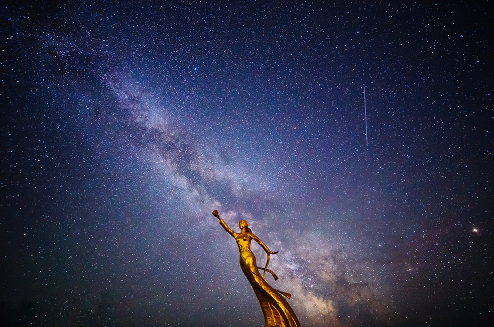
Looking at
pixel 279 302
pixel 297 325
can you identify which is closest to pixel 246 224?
pixel 279 302

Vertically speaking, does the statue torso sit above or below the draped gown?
above

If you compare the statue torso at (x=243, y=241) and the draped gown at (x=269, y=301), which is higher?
the statue torso at (x=243, y=241)

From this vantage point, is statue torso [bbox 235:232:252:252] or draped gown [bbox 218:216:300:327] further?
statue torso [bbox 235:232:252:252]

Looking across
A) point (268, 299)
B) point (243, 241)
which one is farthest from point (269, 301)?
point (243, 241)

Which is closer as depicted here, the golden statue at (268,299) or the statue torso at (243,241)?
the golden statue at (268,299)

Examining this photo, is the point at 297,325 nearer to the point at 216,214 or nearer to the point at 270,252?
the point at 270,252

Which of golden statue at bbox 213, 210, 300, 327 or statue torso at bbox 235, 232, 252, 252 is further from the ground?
statue torso at bbox 235, 232, 252, 252

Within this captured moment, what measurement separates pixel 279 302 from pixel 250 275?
3.03ft

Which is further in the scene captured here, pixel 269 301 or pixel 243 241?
pixel 243 241

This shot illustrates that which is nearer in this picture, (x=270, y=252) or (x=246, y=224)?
(x=270, y=252)

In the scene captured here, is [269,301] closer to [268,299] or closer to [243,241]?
[268,299]

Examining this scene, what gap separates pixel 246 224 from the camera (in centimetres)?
707

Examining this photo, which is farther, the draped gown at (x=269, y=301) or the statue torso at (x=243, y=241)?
the statue torso at (x=243, y=241)

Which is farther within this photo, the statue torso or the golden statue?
the statue torso
